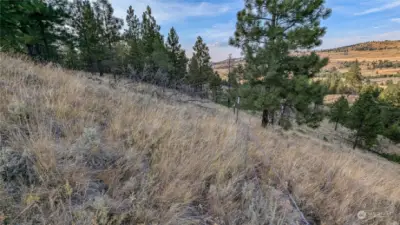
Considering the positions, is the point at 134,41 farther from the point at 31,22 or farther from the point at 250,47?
the point at 250,47

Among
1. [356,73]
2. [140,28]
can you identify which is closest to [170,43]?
[140,28]

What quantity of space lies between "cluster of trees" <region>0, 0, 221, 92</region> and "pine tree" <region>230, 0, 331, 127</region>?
3.42 meters

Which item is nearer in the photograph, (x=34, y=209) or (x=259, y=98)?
(x=34, y=209)

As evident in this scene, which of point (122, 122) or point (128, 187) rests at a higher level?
point (122, 122)

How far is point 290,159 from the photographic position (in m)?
2.71

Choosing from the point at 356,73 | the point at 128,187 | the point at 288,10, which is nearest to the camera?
the point at 128,187

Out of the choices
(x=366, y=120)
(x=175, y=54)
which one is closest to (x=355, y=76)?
(x=366, y=120)

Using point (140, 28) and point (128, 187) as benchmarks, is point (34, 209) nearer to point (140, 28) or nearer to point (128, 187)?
point (128, 187)

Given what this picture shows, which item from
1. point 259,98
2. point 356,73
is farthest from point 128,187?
point 356,73

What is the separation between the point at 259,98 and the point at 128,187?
7601 millimetres

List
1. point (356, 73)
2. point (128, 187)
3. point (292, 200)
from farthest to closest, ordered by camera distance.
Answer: point (356, 73)
point (292, 200)
point (128, 187)

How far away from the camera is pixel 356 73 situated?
47188 mm

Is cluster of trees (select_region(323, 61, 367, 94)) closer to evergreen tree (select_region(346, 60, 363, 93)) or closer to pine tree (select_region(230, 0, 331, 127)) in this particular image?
evergreen tree (select_region(346, 60, 363, 93))

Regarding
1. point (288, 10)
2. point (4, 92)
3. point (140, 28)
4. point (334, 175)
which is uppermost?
point (140, 28)
